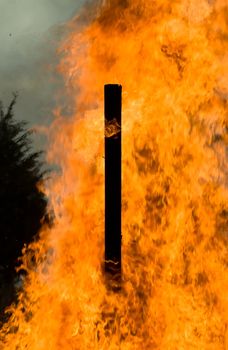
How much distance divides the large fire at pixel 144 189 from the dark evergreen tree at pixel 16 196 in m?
8.36

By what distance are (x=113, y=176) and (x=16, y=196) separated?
11.1m

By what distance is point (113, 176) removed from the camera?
512 centimetres

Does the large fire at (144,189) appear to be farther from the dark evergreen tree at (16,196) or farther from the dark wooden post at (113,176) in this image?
the dark evergreen tree at (16,196)

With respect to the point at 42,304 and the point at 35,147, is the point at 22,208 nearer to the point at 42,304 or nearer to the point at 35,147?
the point at 35,147

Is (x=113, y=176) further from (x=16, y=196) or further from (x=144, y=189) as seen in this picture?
(x=16, y=196)

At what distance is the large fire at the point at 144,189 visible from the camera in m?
6.41

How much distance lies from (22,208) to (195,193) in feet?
32.7

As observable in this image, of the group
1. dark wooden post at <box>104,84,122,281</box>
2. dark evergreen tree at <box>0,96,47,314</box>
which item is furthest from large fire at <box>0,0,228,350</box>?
dark evergreen tree at <box>0,96,47,314</box>

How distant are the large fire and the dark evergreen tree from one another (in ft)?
27.4

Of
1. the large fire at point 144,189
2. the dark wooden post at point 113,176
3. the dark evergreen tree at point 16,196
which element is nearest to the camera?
the dark wooden post at point 113,176

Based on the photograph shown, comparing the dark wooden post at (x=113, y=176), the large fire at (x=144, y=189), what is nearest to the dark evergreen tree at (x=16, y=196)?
the large fire at (x=144, y=189)

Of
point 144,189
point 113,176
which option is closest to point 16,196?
point 144,189

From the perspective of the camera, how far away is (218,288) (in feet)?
22.1

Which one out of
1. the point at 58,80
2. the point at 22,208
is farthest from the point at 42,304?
the point at 22,208
